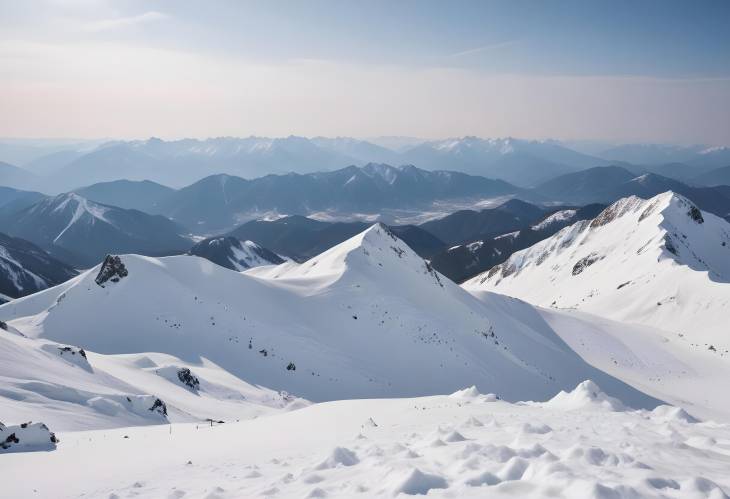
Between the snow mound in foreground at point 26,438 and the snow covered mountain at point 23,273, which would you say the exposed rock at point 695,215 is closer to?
the snow mound in foreground at point 26,438

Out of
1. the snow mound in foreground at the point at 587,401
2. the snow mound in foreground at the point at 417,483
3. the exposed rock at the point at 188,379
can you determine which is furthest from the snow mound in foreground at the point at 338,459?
the exposed rock at the point at 188,379

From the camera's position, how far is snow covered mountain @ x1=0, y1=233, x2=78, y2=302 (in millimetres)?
161625

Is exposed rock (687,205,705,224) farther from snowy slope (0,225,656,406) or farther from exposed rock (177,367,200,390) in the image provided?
exposed rock (177,367,200,390)

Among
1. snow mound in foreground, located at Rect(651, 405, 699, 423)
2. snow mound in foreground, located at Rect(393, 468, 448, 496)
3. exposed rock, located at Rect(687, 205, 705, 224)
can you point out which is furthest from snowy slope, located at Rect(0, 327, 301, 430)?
exposed rock, located at Rect(687, 205, 705, 224)

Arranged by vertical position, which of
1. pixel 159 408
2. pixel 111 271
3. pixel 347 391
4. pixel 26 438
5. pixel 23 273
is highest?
pixel 26 438

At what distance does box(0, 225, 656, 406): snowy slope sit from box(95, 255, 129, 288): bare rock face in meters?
0.49

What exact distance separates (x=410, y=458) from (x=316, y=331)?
30.5m

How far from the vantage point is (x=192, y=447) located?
12102 mm

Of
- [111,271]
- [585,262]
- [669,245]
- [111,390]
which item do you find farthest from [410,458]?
[585,262]

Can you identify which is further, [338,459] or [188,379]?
[188,379]

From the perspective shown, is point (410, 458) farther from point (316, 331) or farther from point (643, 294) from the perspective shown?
point (643, 294)

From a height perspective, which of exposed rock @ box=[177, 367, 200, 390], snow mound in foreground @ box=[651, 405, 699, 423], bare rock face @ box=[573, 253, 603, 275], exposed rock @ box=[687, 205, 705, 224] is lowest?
bare rock face @ box=[573, 253, 603, 275]

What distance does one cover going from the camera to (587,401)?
14.7 metres

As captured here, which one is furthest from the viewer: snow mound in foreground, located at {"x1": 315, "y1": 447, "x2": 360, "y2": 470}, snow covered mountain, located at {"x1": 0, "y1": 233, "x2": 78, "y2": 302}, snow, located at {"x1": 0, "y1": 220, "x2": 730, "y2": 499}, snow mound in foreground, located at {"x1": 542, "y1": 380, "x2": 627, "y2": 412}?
snow covered mountain, located at {"x1": 0, "y1": 233, "x2": 78, "y2": 302}
